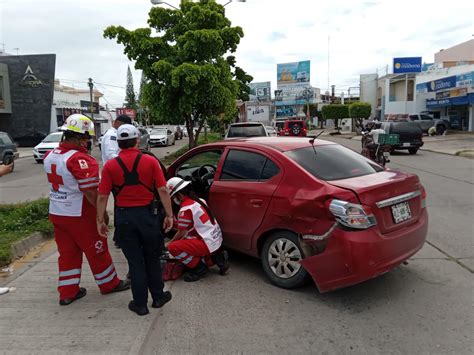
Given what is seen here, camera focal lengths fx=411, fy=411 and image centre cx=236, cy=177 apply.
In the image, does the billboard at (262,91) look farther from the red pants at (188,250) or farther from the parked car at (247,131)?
the red pants at (188,250)

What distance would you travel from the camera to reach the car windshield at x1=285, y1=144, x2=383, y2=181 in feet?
13.3

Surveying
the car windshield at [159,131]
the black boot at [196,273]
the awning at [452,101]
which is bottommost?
the black boot at [196,273]

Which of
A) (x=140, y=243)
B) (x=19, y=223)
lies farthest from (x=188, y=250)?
(x=19, y=223)

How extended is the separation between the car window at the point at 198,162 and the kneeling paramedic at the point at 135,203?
1502mm

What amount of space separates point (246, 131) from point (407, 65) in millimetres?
38308

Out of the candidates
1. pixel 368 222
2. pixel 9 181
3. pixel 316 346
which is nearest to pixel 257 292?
Result: pixel 316 346

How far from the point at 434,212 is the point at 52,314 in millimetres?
6370

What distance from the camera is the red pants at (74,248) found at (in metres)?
3.86

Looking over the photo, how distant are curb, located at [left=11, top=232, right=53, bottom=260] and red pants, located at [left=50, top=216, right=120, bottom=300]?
5.42 ft

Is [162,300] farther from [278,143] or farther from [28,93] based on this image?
[28,93]

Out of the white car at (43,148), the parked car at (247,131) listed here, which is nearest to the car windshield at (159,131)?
the white car at (43,148)

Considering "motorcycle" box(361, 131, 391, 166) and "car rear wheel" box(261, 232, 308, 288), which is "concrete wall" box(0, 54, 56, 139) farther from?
"car rear wheel" box(261, 232, 308, 288)

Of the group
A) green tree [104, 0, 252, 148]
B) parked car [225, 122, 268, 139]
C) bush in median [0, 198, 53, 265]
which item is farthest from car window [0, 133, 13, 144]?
bush in median [0, 198, 53, 265]

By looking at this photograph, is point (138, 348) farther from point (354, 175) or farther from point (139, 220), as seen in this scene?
point (354, 175)
